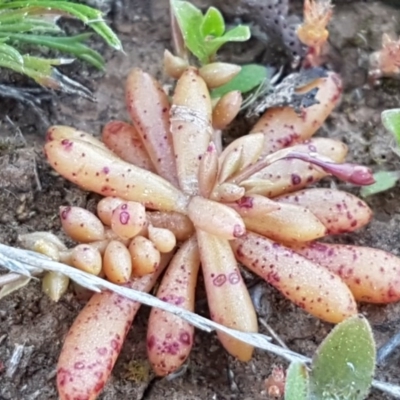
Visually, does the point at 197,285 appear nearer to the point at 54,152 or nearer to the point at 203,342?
the point at 203,342

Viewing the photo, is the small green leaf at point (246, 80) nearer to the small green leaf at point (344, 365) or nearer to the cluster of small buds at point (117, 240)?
the cluster of small buds at point (117, 240)

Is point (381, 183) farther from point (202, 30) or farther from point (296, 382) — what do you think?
point (296, 382)

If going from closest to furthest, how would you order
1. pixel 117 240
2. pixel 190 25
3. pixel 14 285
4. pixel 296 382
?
1. pixel 296 382
2. pixel 14 285
3. pixel 117 240
4. pixel 190 25

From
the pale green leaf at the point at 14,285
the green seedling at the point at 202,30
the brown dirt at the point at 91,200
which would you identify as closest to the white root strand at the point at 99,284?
the pale green leaf at the point at 14,285

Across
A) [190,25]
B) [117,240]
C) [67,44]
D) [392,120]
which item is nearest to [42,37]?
[67,44]

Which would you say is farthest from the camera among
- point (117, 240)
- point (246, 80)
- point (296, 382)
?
point (246, 80)
